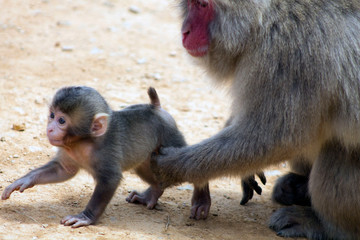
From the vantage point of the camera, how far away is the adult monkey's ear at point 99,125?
4.86 m

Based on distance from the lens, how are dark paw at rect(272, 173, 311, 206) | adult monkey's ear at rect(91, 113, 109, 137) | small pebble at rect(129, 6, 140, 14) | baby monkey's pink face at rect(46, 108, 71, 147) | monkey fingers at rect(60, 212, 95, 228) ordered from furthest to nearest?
small pebble at rect(129, 6, 140, 14) < dark paw at rect(272, 173, 311, 206) < adult monkey's ear at rect(91, 113, 109, 137) < baby monkey's pink face at rect(46, 108, 71, 147) < monkey fingers at rect(60, 212, 95, 228)

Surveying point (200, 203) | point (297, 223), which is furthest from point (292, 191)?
point (200, 203)

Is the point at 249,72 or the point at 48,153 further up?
the point at 249,72

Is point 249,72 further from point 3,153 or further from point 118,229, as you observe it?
point 3,153

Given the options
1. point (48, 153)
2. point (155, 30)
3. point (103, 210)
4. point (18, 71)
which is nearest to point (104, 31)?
point (155, 30)

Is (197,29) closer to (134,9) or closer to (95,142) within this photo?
(95,142)

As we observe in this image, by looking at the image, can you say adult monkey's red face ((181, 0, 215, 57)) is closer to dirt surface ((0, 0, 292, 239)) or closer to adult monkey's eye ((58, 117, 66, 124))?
dirt surface ((0, 0, 292, 239))

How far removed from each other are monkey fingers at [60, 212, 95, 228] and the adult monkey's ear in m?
0.72

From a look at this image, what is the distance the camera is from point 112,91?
324 inches

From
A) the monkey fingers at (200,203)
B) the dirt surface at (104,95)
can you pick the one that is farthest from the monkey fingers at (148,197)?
the monkey fingers at (200,203)

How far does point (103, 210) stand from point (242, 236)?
134 centimetres

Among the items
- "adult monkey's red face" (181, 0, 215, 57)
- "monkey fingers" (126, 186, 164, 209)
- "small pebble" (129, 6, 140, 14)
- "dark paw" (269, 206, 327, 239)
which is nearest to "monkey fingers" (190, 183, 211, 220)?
"monkey fingers" (126, 186, 164, 209)

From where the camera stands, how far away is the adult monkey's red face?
5010 mm

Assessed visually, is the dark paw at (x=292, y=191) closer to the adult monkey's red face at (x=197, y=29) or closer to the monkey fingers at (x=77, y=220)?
the adult monkey's red face at (x=197, y=29)
